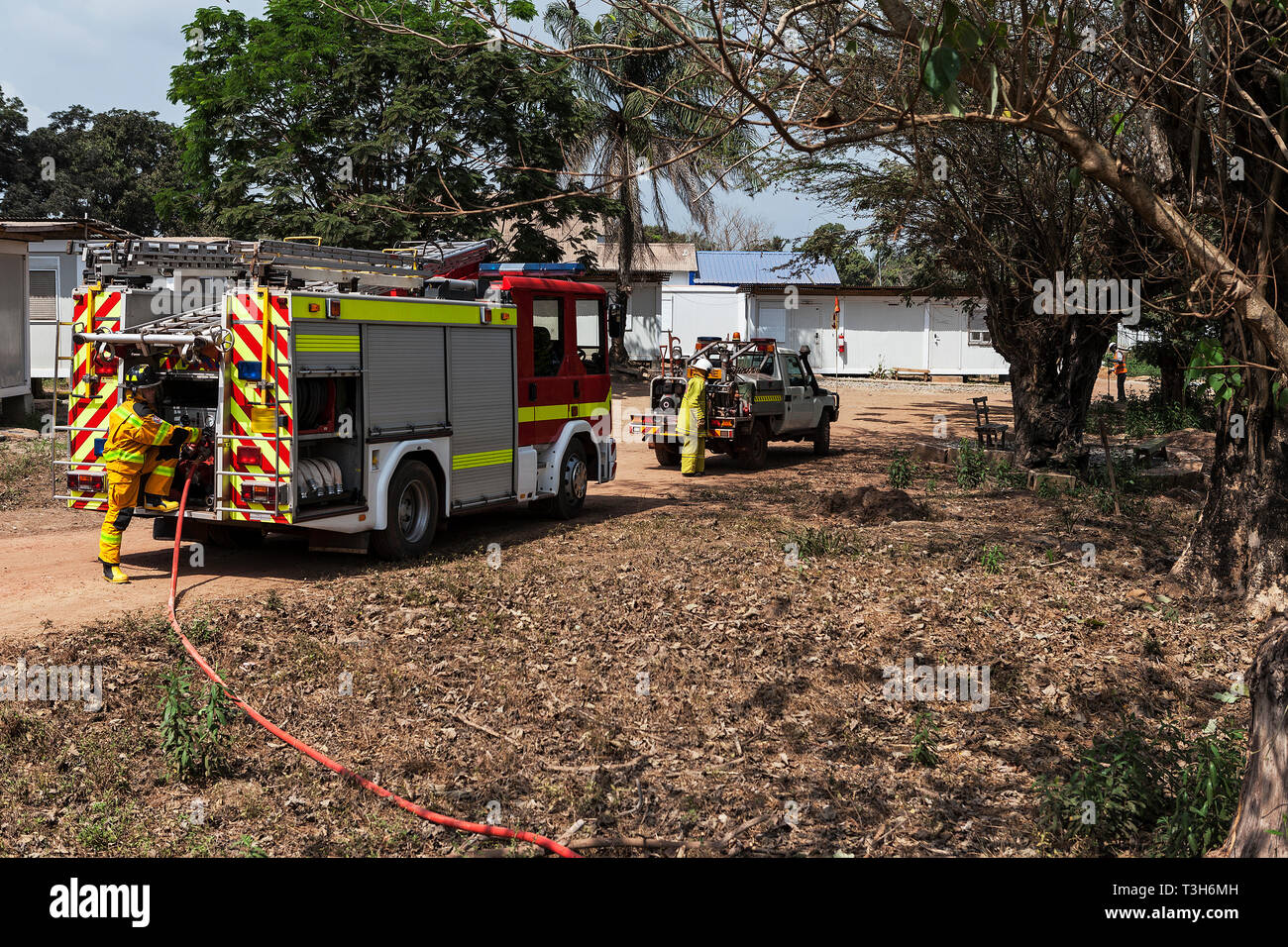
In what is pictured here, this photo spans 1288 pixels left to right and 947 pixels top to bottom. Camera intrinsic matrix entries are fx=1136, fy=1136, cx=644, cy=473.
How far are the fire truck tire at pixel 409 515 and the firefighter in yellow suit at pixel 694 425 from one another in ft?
24.6

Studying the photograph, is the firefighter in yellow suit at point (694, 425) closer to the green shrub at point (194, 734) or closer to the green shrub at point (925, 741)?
the green shrub at point (925, 741)

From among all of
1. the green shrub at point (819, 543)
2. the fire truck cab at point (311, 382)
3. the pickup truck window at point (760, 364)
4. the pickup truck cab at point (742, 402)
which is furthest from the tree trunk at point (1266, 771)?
the pickup truck window at point (760, 364)

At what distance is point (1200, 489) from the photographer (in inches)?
605

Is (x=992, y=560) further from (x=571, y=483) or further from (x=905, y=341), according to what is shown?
(x=905, y=341)

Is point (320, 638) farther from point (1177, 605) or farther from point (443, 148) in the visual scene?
point (443, 148)

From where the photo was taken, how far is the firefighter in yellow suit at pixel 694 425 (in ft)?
59.8

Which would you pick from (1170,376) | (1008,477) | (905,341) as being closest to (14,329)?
(1008,477)

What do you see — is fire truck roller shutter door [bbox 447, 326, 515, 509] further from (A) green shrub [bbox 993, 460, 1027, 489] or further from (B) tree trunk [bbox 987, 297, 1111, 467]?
(B) tree trunk [bbox 987, 297, 1111, 467]

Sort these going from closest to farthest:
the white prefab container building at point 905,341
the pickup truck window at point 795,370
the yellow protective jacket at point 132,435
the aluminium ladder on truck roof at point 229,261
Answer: the yellow protective jacket at point 132,435 < the aluminium ladder on truck roof at point 229,261 < the pickup truck window at point 795,370 < the white prefab container building at point 905,341

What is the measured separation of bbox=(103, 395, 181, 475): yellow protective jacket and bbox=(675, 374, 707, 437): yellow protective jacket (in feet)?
32.6

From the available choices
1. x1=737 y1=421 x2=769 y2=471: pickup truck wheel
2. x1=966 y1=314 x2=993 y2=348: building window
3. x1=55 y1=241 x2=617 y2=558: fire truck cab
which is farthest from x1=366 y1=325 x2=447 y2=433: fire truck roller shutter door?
x1=966 y1=314 x2=993 y2=348: building window

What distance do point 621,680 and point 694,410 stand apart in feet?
35.7

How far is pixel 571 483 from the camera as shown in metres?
13.6

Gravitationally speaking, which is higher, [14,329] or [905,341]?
[905,341]
